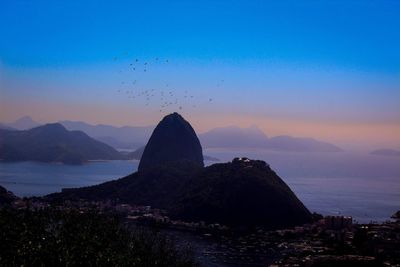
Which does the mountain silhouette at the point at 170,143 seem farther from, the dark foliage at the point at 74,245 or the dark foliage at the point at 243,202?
the dark foliage at the point at 74,245

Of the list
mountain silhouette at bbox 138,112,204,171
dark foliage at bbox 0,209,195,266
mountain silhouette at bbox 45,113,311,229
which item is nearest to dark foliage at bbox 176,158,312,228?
mountain silhouette at bbox 45,113,311,229

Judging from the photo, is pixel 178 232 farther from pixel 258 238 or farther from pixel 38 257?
pixel 38 257

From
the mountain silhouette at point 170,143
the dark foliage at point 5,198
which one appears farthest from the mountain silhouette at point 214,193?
the mountain silhouette at point 170,143

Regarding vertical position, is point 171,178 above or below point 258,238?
above

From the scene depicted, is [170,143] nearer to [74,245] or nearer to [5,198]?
[5,198]

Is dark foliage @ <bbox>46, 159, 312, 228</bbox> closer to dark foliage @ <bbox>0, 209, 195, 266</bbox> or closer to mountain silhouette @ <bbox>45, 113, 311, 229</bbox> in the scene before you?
mountain silhouette @ <bbox>45, 113, 311, 229</bbox>

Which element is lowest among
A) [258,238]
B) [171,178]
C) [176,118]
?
[258,238]

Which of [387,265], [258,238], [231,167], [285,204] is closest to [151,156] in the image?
[231,167]

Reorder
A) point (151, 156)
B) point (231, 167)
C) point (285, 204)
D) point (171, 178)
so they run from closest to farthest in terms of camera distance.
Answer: point (285, 204)
point (231, 167)
point (171, 178)
point (151, 156)
